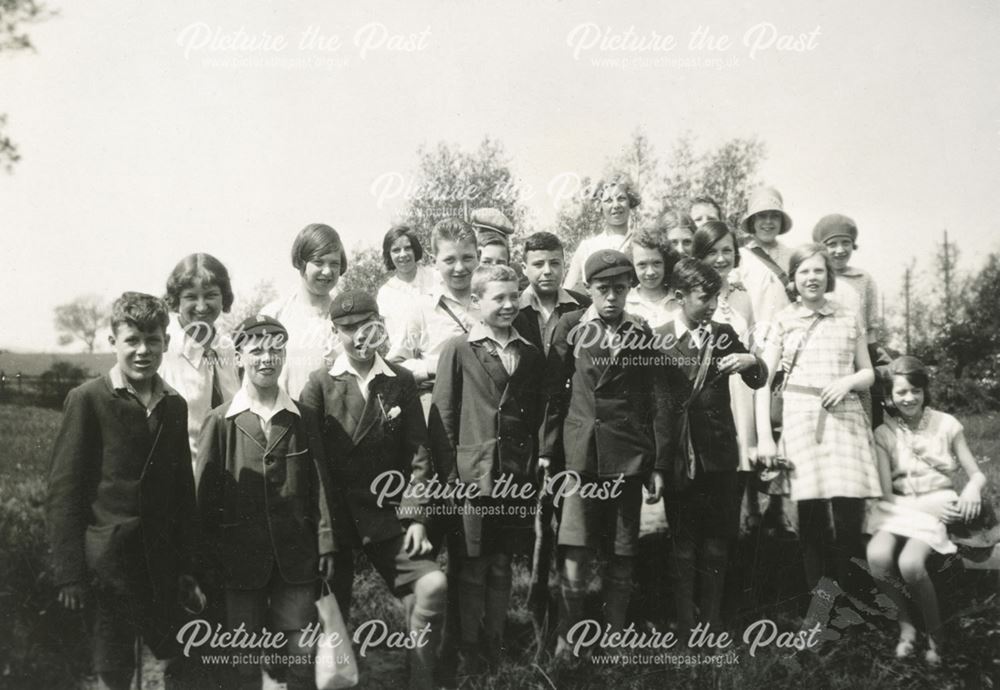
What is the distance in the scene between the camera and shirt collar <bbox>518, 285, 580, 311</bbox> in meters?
→ 4.71

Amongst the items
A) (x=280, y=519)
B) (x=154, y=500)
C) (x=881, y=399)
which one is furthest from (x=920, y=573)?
(x=154, y=500)

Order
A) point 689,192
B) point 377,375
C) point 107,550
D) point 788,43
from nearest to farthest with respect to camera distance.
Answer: point 107,550 → point 377,375 → point 788,43 → point 689,192

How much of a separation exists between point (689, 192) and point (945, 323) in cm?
214

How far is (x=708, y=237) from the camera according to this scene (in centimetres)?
502

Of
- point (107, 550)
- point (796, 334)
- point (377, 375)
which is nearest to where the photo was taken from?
point (107, 550)

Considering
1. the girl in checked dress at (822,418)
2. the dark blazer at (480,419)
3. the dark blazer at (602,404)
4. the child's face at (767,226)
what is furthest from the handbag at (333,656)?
the child's face at (767,226)

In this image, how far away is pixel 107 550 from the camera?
378 cm

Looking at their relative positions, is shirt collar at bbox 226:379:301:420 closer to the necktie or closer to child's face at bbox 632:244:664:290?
the necktie

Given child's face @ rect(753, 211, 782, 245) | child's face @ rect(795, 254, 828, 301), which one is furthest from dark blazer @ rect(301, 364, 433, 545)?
child's face @ rect(753, 211, 782, 245)

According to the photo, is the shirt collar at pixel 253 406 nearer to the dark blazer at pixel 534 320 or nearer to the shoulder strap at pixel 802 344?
the dark blazer at pixel 534 320

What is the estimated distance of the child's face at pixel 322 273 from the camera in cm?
463

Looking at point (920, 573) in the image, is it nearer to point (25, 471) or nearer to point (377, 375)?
point (377, 375)

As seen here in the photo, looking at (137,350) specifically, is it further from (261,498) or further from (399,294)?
(399,294)

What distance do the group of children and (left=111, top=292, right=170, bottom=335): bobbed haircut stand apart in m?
0.01
